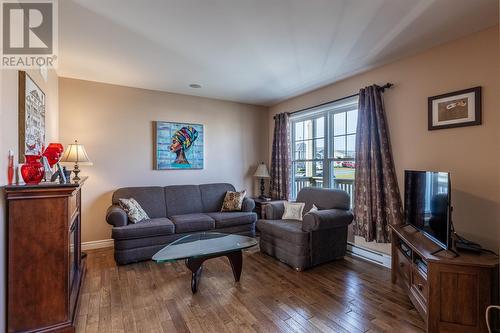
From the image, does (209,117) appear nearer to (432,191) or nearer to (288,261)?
(288,261)

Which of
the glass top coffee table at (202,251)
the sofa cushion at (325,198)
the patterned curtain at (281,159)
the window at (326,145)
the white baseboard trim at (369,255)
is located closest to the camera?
the glass top coffee table at (202,251)

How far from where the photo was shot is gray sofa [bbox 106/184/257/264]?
126 inches

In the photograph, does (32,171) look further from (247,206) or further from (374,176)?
(374,176)

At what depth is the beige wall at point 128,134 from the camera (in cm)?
374

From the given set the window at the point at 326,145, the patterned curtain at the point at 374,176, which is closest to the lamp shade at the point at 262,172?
the window at the point at 326,145

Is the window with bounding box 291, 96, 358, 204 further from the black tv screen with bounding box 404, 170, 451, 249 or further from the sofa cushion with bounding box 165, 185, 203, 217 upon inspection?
the sofa cushion with bounding box 165, 185, 203, 217

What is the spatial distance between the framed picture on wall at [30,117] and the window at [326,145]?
361 cm

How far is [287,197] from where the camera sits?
4707mm

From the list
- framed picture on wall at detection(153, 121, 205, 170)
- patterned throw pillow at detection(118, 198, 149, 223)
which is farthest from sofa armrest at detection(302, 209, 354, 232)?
framed picture on wall at detection(153, 121, 205, 170)

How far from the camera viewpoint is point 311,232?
9.87 ft

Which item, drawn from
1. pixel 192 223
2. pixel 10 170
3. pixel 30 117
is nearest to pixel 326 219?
pixel 192 223

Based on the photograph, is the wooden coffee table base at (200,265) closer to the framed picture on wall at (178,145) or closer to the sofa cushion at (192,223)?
the sofa cushion at (192,223)

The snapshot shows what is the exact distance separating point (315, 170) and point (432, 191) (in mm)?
2224

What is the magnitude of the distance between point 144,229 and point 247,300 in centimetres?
168
